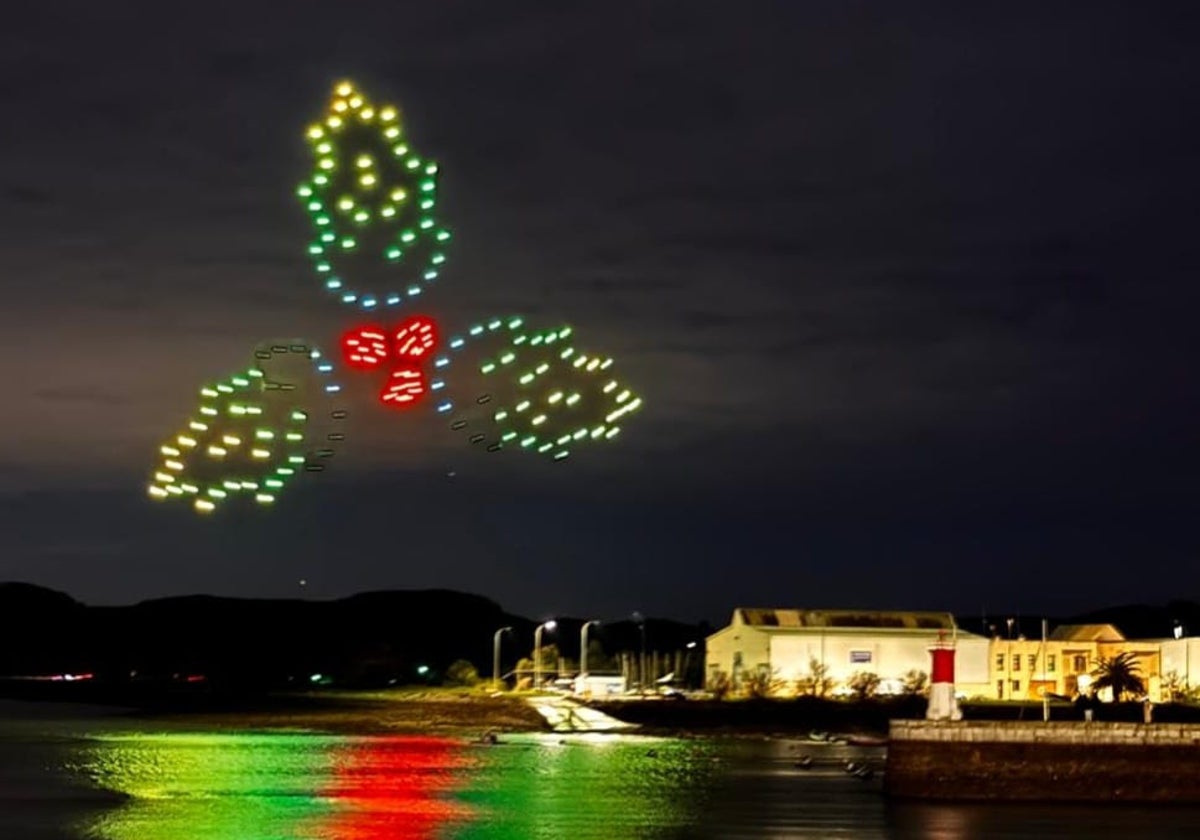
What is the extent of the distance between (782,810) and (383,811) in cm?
872

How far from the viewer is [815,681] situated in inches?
3666

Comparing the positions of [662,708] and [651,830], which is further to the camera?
[662,708]

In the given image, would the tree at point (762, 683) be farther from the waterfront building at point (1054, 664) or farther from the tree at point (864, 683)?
the waterfront building at point (1054, 664)

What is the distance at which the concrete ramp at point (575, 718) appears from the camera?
83.2m

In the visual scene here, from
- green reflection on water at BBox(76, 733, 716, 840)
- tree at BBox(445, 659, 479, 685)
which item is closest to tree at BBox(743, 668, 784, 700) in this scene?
green reflection on water at BBox(76, 733, 716, 840)

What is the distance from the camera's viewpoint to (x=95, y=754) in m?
67.2

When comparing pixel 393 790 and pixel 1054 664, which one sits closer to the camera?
pixel 393 790

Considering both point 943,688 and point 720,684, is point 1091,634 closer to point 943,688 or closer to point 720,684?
point 720,684

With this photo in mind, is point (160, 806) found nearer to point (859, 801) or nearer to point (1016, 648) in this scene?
point (859, 801)

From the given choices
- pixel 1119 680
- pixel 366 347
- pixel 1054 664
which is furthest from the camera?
pixel 1054 664

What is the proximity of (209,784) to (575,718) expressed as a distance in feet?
117

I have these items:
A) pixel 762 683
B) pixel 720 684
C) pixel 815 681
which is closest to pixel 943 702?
pixel 815 681

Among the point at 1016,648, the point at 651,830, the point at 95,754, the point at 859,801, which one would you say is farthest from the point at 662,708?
the point at 651,830

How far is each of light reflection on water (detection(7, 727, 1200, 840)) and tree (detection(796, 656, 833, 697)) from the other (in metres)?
22.4
